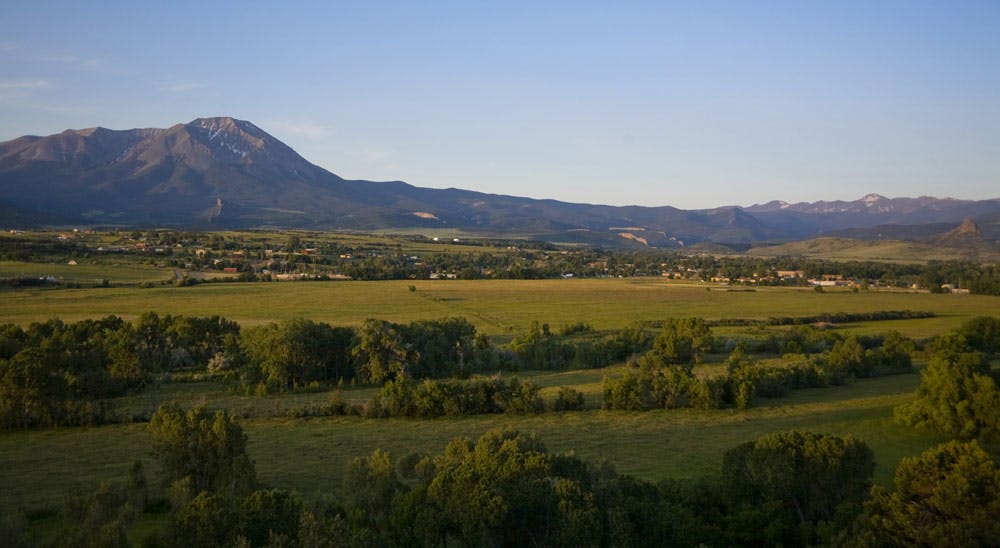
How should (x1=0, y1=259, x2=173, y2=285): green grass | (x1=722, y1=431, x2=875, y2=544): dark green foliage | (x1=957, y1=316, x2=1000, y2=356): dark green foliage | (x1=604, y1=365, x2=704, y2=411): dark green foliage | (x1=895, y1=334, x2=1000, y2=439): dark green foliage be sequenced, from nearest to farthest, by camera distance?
(x1=722, y1=431, x2=875, y2=544): dark green foliage
(x1=895, y1=334, x2=1000, y2=439): dark green foliage
(x1=604, y1=365, x2=704, y2=411): dark green foliage
(x1=957, y1=316, x2=1000, y2=356): dark green foliage
(x1=0, y1=259, x2=173, y2=285): green grass

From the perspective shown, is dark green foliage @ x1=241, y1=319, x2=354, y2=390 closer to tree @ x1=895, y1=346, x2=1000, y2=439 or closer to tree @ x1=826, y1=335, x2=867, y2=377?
tree @ x1=895, y1=346, x2=1000, y2=439

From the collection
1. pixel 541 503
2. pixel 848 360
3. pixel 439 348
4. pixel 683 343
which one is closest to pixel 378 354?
pixel 439 348

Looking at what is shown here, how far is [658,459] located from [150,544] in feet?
55.8

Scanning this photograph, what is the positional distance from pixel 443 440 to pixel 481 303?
51.0 metres

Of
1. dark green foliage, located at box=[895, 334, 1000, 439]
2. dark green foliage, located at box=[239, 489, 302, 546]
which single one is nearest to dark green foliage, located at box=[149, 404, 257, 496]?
dark green foliage, located at box=[239, 489, 302, 546]

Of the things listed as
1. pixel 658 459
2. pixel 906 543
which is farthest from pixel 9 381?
pixel 906 543

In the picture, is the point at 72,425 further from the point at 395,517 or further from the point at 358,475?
the point at 395,517

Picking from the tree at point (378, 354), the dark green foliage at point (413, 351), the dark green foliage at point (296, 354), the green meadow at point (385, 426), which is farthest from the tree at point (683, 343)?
Result: the dark green foliage at point (296, 354)

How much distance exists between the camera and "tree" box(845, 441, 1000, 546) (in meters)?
14.6

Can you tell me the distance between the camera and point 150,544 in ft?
48.7

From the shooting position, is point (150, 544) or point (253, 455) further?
point (253, 455)

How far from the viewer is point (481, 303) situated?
258 ft

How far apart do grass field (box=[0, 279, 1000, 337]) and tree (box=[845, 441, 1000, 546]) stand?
43.6m

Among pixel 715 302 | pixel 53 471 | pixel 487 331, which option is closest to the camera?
pixel 53 471
